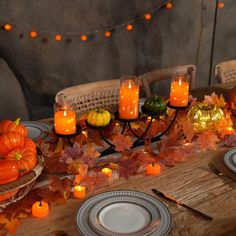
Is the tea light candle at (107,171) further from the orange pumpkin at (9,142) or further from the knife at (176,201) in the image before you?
the orange pumpkin at (9,142)

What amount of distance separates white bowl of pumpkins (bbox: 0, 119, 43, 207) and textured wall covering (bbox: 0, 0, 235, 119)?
70.2 inches

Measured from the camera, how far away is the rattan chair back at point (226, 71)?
2.45 meters

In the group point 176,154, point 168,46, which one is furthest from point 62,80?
point 176,154

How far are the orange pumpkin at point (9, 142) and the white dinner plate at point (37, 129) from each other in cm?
33

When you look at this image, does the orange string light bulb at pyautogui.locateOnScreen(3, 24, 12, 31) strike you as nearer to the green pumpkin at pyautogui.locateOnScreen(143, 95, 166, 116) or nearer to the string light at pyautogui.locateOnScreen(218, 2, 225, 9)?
the green pumpkin at pyautogui.locateOnScreen(143, 95, 166, 116)

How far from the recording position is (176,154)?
53.7 inches

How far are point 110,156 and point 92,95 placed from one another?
2.50 ft

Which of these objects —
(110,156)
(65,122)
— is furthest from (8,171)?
(110,156)

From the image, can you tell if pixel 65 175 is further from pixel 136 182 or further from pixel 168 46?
pixel 168 46

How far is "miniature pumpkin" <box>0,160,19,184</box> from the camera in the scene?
0.98 metres

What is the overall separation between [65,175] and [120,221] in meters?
0.27

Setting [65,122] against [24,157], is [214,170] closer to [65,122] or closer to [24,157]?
[65,122]

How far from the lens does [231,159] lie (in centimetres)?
135

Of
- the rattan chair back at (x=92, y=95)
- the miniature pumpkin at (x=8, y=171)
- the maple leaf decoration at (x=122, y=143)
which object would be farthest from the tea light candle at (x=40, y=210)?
the rattan chair back at (x=92, y=95)
